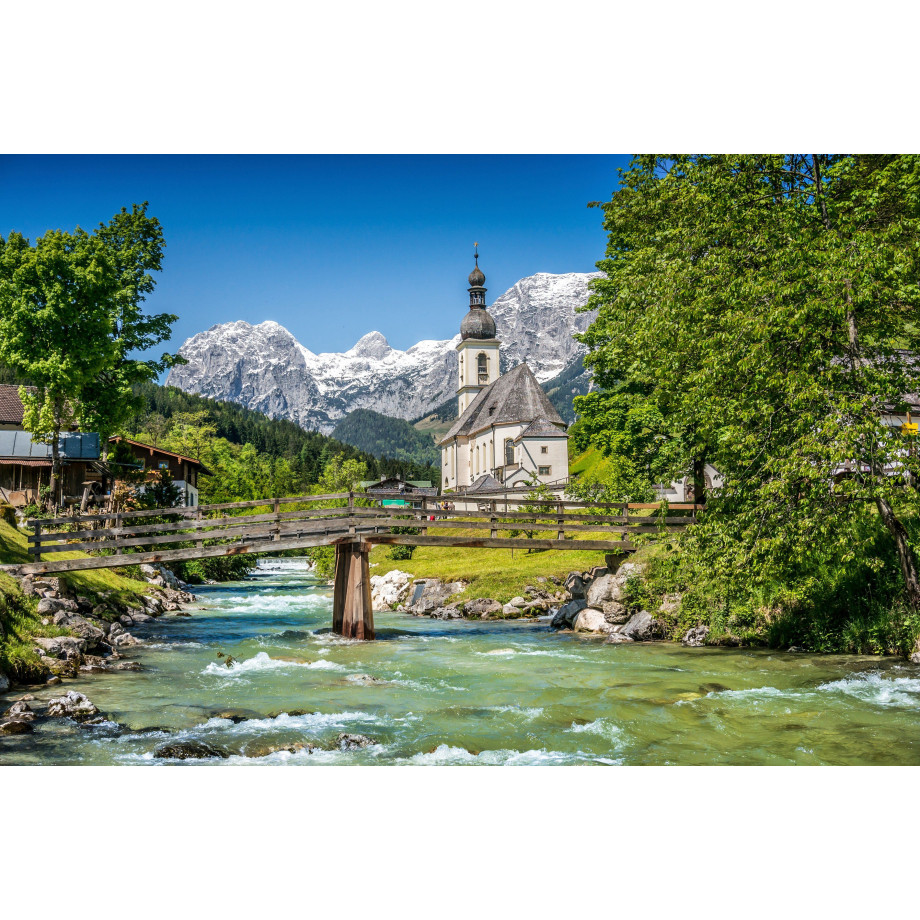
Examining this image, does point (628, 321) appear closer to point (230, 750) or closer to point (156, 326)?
point (230, 750)

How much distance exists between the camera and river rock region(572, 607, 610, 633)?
18775 millimetres

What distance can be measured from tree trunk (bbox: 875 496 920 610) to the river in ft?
3.86

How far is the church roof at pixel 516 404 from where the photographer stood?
66.1 metres

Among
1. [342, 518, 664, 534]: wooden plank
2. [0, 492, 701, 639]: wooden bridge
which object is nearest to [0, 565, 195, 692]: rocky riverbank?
[0, 492, 701, 639]: wooden bridge

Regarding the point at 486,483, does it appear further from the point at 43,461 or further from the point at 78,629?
the point at 78,629

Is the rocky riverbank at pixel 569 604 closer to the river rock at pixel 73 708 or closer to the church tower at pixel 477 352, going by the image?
the river rock at pixel 73 708

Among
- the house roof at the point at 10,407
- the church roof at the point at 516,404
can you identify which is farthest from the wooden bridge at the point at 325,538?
the church roof at the point at 516,404

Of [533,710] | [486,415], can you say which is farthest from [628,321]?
[486,415]

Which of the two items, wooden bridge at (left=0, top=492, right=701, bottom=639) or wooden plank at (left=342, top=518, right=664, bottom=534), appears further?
wooden plank at (left=342, top=518, right=664, bottom=534)

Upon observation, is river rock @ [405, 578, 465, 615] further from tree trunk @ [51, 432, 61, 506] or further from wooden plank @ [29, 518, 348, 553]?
tree trunk @ [51, 432, 61, 506]

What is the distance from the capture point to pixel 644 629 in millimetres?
17328

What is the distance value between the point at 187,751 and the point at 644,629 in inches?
446

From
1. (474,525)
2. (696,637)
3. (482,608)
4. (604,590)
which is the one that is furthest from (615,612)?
(482,608)

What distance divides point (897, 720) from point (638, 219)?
1501cm
